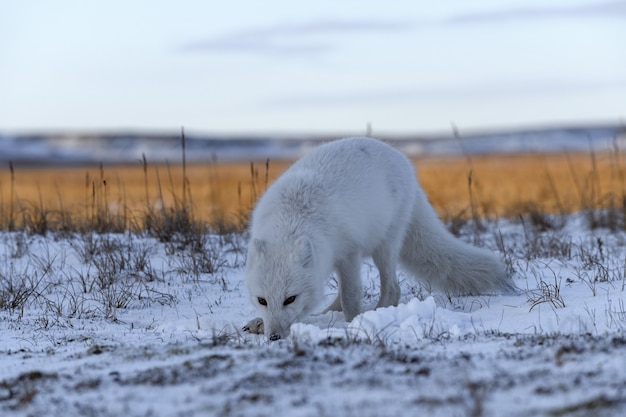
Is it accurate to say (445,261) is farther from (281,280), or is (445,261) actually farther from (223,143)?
(223,143)

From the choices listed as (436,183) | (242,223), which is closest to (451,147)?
(436,183)

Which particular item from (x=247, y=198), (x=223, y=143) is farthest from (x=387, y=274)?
(x=223, y=143)

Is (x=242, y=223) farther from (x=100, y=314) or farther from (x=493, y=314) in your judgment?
(x=493, y=314)

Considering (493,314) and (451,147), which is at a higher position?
(451,147)

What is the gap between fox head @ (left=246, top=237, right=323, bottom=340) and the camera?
4375 millimetres

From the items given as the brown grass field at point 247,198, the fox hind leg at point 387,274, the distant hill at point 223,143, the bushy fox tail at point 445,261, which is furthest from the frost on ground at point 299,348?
the distant hill at point 223,143

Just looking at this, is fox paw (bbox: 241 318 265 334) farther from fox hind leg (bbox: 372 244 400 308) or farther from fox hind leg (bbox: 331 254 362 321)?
fox hind leg (bbox: 372 244 400 308)

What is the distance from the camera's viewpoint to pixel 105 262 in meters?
6.28

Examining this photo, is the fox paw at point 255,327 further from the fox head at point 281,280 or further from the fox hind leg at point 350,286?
the fox hind leg at point 350,286

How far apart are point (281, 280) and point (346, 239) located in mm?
692

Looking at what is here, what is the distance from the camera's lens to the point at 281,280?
173 inches

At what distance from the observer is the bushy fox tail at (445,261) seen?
5.40 metres

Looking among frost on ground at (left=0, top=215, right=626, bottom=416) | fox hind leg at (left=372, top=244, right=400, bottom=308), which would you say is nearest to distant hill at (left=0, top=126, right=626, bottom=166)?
frost on ground at (left=0, top=215, right=626, bottom=416)

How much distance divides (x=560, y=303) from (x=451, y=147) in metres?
105
